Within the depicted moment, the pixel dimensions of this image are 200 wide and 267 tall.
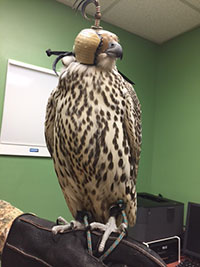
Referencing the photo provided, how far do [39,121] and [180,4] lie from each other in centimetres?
138

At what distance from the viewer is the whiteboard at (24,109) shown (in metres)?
1.66

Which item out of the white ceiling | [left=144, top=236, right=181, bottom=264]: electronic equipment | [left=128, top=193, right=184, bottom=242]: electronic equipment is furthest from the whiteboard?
[left=144, top=236, right=181, bottom=264]: electronic equipment

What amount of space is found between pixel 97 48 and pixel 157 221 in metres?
1.44

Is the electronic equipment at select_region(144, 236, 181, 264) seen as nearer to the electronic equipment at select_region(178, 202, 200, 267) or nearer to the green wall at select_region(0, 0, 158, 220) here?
the electronic equipment at select_region(178, 202, 200, 267)

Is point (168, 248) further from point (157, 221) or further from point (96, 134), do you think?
point (96, 134)

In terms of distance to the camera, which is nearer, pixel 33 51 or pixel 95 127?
pixel 95 127

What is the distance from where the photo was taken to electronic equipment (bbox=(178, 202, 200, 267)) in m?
1.63

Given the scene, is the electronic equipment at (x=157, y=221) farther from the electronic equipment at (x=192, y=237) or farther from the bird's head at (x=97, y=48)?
the bird's head at (x=97, y=48)

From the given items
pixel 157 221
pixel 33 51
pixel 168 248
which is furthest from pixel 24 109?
pixel 168 248

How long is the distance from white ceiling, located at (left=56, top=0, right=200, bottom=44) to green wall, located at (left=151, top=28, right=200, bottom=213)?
0.14 metres

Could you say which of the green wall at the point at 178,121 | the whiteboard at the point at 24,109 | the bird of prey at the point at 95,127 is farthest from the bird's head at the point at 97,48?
the green wall at the point at 178,121

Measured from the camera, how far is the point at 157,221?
1.69 meters

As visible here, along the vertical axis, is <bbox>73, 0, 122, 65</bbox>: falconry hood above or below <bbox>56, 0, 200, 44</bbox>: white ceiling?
below

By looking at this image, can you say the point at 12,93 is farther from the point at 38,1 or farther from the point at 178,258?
the point at 178,258
